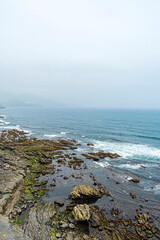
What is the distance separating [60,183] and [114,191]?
12.3 m

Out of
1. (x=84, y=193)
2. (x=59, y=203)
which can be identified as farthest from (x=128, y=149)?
(x=59, y=203)

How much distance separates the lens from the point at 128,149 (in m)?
52.0

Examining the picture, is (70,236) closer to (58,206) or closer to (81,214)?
(81,214)

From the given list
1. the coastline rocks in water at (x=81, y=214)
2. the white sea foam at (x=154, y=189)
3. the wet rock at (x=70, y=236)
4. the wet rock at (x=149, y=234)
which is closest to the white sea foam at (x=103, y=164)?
the white sea foam at (x=154, y=189)

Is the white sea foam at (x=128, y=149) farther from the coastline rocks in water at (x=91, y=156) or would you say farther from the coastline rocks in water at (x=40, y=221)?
the coastline rocks in water at (x=40, y=221)

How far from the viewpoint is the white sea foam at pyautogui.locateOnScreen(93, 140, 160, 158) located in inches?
1861

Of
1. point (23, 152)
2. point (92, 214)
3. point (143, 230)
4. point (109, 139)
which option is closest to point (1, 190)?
point (92, 214)

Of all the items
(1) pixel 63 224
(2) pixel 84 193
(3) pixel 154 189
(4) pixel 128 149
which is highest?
(4) pixel 128 149

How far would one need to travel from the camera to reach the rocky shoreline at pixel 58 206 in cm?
1697

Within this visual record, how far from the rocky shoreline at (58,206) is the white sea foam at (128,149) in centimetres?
1857

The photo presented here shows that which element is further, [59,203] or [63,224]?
[59,203]

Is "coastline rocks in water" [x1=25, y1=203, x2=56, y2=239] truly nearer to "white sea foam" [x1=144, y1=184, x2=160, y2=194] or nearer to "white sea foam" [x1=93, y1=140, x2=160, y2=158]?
"white sea foam" [x1=144, y1=184, x2=160, y2=194]

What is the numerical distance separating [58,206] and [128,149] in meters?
39.5

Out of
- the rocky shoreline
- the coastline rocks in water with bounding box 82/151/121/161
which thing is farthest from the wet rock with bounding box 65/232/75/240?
the coastline rocks in water with bounding box 82/151/121/161
